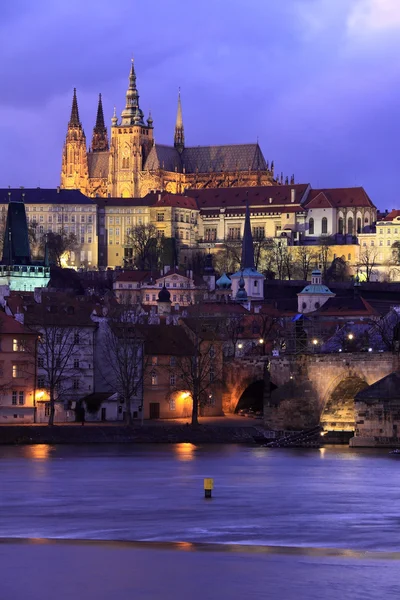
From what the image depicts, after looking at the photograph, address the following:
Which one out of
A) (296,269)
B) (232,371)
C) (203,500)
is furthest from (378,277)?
(203,500)

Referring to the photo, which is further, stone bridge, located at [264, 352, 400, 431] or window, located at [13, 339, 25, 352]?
window, located at [13, 339, 25, 352]

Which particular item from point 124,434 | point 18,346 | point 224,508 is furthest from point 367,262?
point 224,508

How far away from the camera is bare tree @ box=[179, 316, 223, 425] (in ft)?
231

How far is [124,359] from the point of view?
6819 centimetres

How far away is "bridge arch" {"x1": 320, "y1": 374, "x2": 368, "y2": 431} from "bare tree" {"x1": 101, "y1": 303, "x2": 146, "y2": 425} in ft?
23.2

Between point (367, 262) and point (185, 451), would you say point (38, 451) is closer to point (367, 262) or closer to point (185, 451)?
point (185, 451)

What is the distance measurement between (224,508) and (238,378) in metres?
34.9

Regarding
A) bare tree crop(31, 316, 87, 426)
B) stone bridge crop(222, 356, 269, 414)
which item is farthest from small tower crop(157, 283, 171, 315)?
bare tree crop(31, 316, 87, 426)

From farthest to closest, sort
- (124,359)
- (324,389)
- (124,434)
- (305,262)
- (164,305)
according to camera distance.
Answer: (305,262) → (164,305) → (324,389) → (124,359) → (124,434)

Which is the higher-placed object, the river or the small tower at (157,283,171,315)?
the small tower at (157,283,171,315)

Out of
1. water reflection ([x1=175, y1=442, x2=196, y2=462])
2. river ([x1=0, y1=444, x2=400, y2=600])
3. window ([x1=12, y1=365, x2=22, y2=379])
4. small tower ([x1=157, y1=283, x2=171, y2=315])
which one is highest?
small tower ([x1=157, y1=283, x2=171, y2=315])

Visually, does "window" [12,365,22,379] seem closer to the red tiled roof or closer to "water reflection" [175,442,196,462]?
the red tiled roof

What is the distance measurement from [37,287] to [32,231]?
7353 centimetres

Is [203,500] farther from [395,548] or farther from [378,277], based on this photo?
[378,277]
